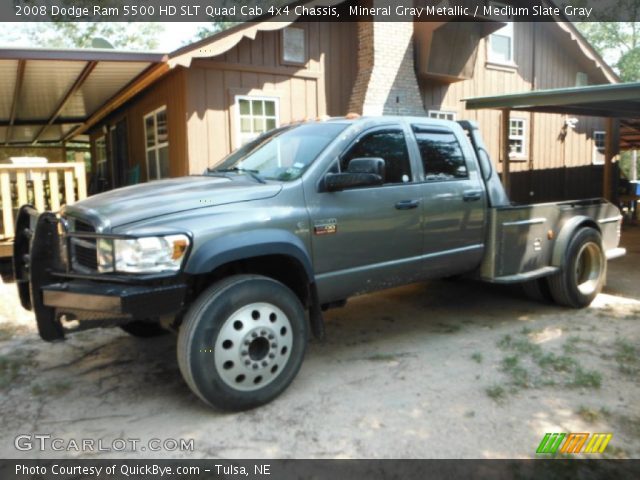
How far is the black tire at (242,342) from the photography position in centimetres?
350

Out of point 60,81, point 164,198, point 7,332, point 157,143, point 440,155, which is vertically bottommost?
point 7,332

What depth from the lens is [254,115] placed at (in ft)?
34.7

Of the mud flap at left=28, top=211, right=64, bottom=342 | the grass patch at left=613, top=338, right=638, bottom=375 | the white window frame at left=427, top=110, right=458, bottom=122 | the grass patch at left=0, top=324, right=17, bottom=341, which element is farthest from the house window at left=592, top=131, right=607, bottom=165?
the mud flap at left=28, top=211, right=64, bottom=342

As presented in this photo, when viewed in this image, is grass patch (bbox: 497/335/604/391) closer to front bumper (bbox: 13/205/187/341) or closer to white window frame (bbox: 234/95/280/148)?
front bumper (bbox: 13/205/187/341)

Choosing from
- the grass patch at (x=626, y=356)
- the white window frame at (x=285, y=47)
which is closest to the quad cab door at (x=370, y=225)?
the grass patch at (x=626, y=356)

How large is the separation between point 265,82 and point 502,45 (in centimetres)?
756

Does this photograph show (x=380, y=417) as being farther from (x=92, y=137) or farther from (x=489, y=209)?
(x=92, y=137)

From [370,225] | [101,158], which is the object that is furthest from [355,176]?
[101,158]

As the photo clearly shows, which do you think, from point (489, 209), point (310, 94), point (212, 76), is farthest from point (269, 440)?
point (310, 94)

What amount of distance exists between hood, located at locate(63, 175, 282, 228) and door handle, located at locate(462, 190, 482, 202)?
1.95 m

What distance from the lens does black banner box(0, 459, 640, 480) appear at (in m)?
2.96

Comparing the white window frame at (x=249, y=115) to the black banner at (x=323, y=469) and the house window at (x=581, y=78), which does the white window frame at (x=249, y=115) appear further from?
the house window at (x=581, y=78)

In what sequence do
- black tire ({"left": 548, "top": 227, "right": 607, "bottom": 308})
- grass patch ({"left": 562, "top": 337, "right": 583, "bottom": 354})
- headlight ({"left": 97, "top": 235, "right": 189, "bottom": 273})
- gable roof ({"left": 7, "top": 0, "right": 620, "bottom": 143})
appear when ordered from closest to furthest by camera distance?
headlight ({"left": 97, "top": 235, "right": 189, "bottom": 273})
grass patch ({"left": 562, "top": 337, "right": 583, "bottom": 354})
black tire ({"left": 548, "top": 227, "right": 607, "bottom": 308})
gable roof ({"left": 7, "top": 0, "right": 620, "bottom": 143})

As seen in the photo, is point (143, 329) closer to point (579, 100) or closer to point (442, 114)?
point (579, 100)
